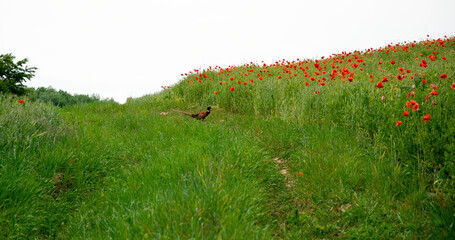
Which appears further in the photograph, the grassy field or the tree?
the tree

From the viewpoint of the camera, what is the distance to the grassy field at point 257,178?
3.11 meters

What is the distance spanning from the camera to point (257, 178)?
452cm

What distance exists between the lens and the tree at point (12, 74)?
12.2 m

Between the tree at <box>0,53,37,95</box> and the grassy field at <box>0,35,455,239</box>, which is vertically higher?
the tree at <box>0,53,37,95</box>

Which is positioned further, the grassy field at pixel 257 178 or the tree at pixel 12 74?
the tree at pixel 12 74

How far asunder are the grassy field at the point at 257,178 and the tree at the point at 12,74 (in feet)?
24.6

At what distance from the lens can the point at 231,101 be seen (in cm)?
988

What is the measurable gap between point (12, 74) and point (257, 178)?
506 inches

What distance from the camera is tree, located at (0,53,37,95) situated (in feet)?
40.1

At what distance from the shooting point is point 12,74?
12.6 meters

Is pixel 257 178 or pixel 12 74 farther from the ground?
pixel 12 74

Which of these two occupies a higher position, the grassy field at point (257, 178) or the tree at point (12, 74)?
the tree at point (12, 74)

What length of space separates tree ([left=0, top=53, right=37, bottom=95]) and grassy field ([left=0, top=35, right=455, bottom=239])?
24.6 feet

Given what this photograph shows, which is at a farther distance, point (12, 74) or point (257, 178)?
point (12, 74)
